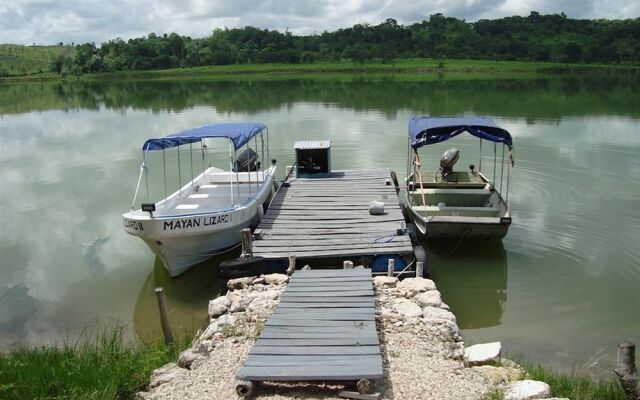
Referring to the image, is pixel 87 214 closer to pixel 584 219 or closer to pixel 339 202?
pixel 339 202

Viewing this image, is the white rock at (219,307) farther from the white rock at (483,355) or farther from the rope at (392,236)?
the white rock at (483,355)

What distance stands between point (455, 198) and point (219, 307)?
8843 mm

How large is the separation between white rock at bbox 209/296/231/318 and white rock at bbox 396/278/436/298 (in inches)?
134

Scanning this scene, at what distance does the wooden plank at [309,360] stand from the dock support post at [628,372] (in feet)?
10.2

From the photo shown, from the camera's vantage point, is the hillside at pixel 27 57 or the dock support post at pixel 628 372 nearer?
the dock support post at pixel 628 372

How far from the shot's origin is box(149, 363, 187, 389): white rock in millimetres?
7619

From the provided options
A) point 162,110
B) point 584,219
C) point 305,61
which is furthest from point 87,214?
point 305,61

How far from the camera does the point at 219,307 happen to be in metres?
10.8

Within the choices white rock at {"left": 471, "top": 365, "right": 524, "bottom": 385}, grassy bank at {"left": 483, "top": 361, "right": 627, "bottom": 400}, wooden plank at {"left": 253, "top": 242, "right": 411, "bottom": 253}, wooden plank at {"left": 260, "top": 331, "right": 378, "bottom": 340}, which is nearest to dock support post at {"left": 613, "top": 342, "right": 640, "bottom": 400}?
grassy bank at {"left": 483, "top": 361, "right": 627, "bottom": 400}

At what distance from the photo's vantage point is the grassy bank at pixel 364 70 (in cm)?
9644

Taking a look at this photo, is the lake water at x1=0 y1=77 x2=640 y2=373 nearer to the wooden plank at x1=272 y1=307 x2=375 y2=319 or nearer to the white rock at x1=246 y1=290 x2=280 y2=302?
the white rock at x1=246 y1=290 x2=280 y2=302

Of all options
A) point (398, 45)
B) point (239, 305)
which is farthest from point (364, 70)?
point (239, 305)

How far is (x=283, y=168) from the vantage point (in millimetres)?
25422

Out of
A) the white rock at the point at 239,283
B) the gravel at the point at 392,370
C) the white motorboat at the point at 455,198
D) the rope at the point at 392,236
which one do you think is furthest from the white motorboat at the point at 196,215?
the white motorboat at the point at 455,198
